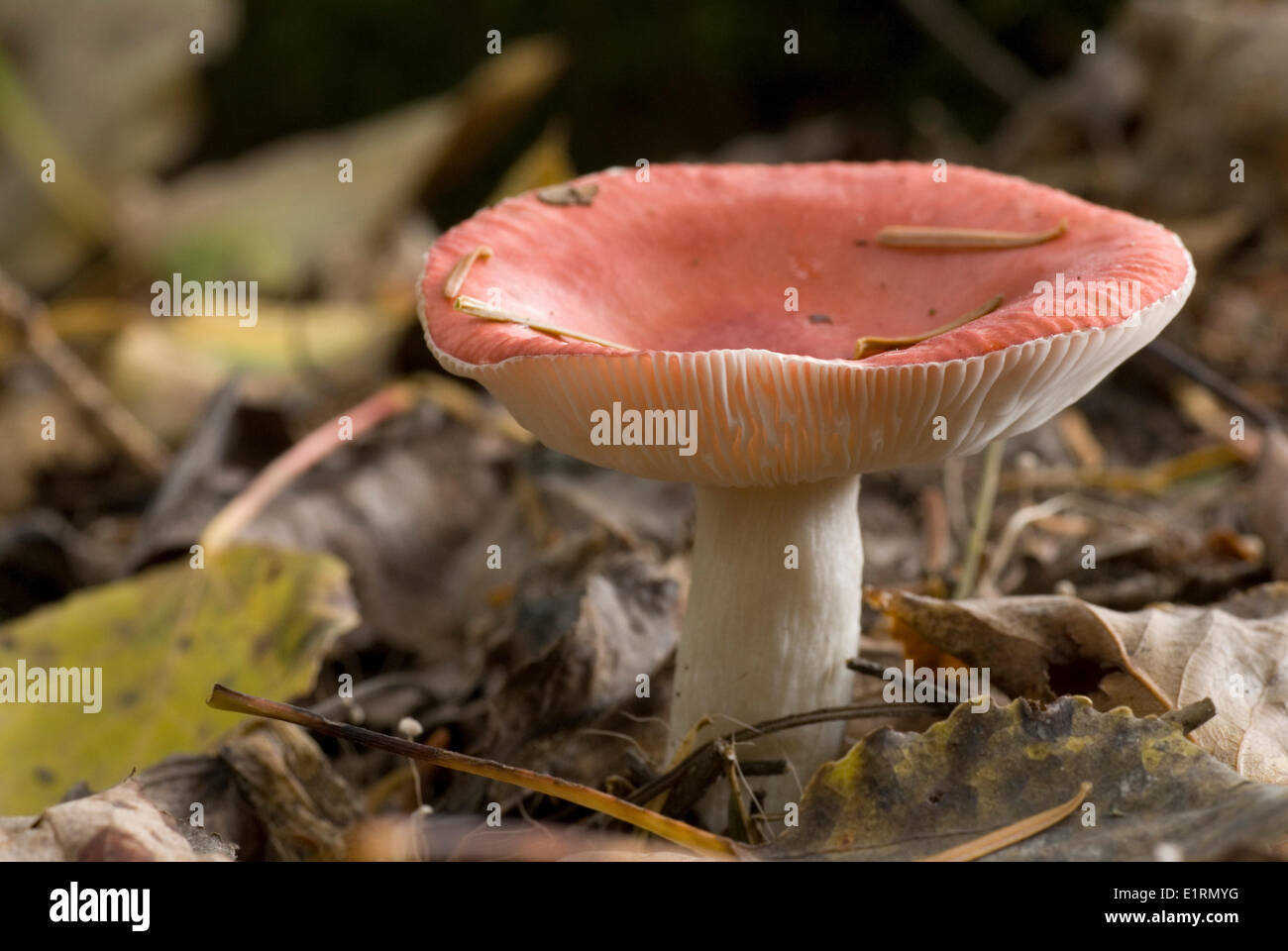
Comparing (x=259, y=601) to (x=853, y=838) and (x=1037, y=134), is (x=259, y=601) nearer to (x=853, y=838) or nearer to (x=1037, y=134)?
(x=853, y=838)

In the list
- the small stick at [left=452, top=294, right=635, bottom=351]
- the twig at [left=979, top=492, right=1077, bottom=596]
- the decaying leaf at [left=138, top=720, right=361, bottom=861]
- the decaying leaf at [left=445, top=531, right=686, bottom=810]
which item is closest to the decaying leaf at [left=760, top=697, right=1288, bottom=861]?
the decaying leaf at [left=445, top=531, right=686, bottom=810]

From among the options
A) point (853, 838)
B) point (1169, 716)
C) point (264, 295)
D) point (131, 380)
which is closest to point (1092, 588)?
point (1169, 716)

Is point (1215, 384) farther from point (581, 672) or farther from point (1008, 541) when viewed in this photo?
point (581, 672)

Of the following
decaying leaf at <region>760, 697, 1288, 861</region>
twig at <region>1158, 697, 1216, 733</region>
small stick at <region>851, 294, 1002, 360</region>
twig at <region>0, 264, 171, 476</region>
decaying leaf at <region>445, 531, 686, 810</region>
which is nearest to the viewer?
decaying leaf at <region>760, 697, 1288, 861</region>

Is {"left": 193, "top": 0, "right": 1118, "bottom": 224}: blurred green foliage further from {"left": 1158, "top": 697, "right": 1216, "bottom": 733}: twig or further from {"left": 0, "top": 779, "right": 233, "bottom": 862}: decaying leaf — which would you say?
{"left": 0, "top": 779, "right": 233, "bottom": 862}: decaying leaf
